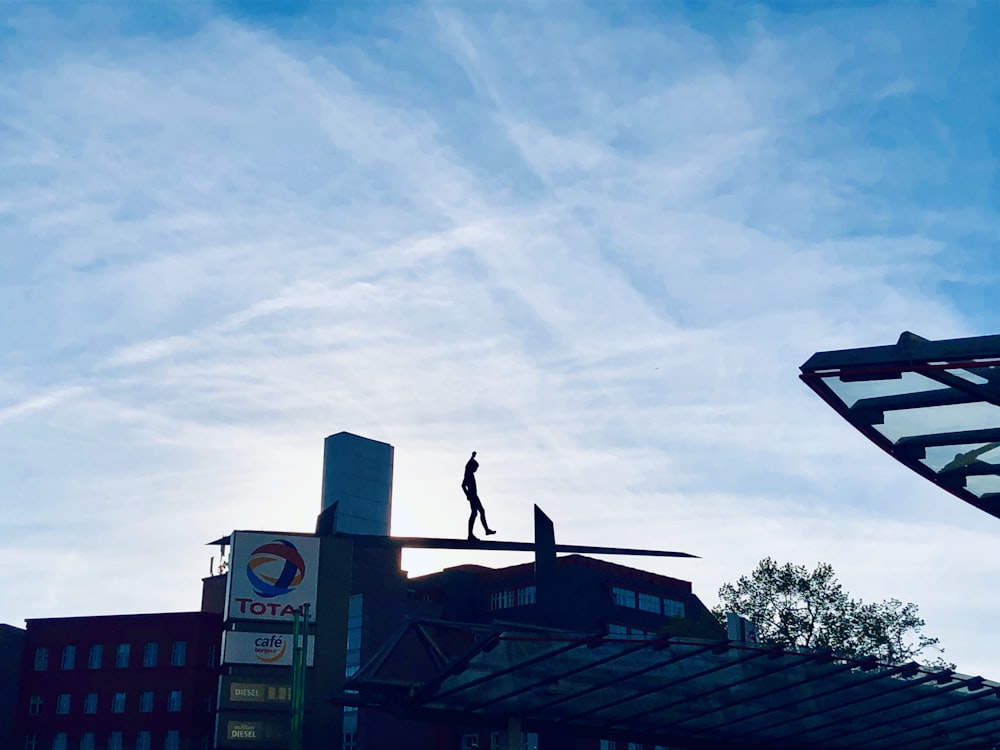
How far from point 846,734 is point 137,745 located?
53.8 metres

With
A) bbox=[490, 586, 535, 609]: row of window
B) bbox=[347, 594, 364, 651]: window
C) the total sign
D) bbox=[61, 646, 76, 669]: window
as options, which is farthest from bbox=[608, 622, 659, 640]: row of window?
bbox=[61, 646, 76, 669]: window

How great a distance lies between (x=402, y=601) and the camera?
8156 centimetres

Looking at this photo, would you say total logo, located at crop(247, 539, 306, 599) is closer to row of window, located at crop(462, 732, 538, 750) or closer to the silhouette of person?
row of window, located at crop(462, 732, 538, 750)

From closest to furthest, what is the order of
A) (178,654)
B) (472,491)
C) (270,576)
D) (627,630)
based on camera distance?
(472,491), (270,576), (178,654), (627,630)

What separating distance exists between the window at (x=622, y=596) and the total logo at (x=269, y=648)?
3107cm

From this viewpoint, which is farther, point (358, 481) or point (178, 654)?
point (358, 481)

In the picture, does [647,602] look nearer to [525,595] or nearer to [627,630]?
[627,630]

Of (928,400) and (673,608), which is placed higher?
(673,608)

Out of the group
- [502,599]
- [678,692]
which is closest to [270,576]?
[502,599]

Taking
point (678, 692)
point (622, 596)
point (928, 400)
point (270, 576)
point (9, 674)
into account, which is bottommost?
point (678, 692)

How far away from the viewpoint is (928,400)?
1702 cm

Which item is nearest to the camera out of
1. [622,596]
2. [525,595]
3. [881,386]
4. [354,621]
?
[881,386]

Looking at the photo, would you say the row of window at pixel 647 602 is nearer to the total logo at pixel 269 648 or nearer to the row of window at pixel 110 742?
the total logo at pixel 269 648

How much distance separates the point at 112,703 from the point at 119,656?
3085 mm
